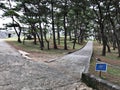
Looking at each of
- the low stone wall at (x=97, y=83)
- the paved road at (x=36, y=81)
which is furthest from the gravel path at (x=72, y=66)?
the low stone wall at (x=97, y=83)

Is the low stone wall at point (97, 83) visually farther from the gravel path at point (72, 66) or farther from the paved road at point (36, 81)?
the gravel path at point (72, 66)

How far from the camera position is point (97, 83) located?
800cm

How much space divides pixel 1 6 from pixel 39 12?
31.1 feet

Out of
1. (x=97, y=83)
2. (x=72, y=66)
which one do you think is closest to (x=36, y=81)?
(x=97, y=83)

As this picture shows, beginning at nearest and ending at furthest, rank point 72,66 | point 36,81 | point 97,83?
1. point 97,83
2. point 36,81
3. point 72,66

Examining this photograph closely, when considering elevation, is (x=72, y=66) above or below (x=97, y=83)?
below

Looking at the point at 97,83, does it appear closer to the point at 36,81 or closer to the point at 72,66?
the point at 36,81

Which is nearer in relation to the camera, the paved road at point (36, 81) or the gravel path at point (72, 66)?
the paved road at point (36, 81)

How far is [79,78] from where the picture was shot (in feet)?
31.6

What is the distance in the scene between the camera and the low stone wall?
7137 mm

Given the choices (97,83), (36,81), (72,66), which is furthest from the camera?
(72,66)

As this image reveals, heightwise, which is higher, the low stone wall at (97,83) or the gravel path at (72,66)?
the low stone wall at (97,83)

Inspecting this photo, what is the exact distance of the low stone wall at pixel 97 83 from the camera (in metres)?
7.14

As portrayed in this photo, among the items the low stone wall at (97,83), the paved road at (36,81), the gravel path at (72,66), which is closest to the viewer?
the low stone wall at (97,83)
